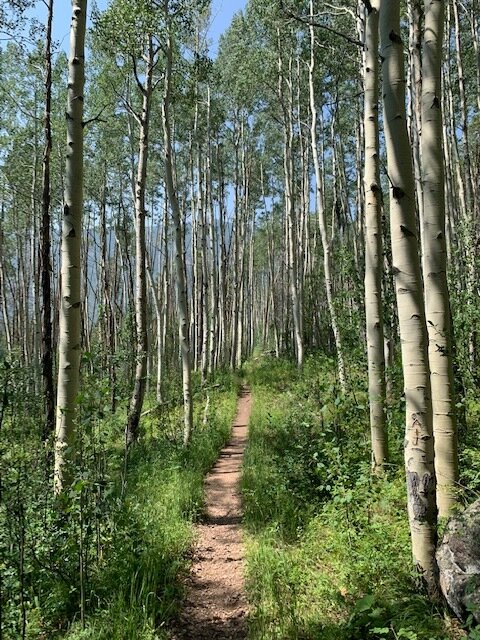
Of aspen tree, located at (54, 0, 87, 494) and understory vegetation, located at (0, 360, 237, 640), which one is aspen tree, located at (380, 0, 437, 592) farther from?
aspen tree, located at (54, 0, 87, 494)

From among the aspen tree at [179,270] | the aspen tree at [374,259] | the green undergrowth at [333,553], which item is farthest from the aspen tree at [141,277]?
the aspen tree at [374,259]

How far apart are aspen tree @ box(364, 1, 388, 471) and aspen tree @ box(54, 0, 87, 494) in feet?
9.71

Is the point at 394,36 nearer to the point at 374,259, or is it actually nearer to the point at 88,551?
the point at 374,259

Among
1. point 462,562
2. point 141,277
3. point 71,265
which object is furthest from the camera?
point 141,277

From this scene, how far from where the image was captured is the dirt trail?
11.0 ft

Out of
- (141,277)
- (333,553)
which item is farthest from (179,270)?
(333,553)

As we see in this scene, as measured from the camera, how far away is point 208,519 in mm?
5332

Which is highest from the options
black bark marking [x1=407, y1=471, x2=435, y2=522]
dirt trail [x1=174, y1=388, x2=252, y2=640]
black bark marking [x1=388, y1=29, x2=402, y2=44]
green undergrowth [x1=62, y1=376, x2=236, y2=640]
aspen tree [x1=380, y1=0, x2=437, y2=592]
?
black bark marking [x1=388, y1=29, x2=402, y2=44]

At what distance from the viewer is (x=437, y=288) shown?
3.25 meters

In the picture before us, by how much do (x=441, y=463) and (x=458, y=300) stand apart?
11.6 ft

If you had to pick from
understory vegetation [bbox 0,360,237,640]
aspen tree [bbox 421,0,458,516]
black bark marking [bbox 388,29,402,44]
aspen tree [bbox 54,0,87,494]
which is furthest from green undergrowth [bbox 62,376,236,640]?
black bark marking [bbox 388,29,402,44]

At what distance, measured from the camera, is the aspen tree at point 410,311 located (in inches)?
117

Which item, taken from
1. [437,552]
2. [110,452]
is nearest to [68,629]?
[110,452]

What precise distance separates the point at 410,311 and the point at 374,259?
7.24ft
